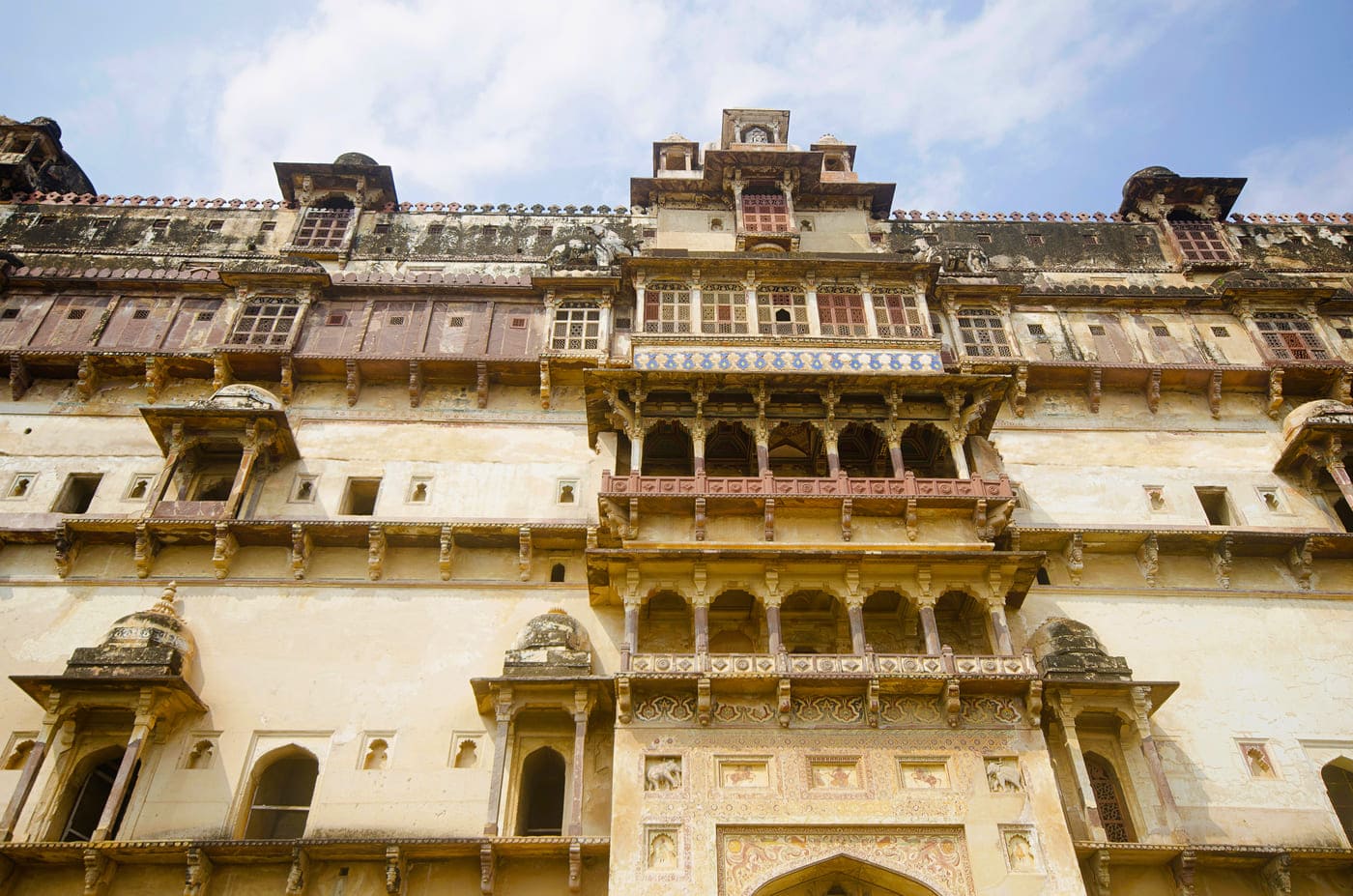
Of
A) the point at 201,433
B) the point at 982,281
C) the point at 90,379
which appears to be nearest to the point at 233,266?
the point at 90,379

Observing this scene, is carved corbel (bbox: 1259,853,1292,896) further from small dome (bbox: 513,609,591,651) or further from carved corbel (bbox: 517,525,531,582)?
carved corbel (bbox: 517,525,531,582)

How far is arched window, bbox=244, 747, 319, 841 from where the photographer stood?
16.6m

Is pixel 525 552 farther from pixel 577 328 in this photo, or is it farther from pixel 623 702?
pixel 577 328

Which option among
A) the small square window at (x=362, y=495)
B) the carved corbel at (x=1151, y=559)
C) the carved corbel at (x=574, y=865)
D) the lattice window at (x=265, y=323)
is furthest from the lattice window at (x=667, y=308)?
the carved corbel at (x=574, y=865)

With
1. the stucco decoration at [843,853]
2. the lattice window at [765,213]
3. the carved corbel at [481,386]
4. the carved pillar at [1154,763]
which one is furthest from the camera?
the lattice window at [765,213]

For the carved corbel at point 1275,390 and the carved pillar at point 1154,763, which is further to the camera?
the carved corbel at point 1275,390

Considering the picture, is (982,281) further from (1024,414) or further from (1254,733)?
(1254,733)

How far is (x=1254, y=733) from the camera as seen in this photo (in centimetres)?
1781

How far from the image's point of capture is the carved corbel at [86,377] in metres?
22.3

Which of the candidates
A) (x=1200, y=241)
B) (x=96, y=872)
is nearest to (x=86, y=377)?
(x=96, y=872)

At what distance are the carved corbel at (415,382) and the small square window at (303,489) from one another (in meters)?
2.64

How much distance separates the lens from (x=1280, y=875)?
1559 centimetres

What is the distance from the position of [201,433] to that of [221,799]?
733 cm

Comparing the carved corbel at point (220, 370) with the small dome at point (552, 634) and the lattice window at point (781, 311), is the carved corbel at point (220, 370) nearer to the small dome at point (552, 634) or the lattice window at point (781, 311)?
the small dome at point (552, 634)
